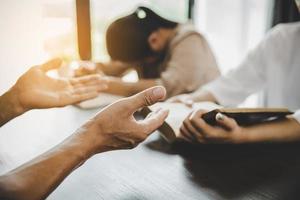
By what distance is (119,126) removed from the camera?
0.68 metres

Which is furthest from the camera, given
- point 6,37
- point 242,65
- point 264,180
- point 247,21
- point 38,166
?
point 247,21

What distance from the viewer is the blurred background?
1246 millimetres

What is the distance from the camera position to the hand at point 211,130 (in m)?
0.89

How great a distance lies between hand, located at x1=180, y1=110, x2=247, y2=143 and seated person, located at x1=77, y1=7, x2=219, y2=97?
37.0 inches

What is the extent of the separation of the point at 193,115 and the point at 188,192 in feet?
0.89

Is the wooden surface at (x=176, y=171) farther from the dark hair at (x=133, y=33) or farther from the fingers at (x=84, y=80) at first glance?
the dark hair at (x=133, y=33)

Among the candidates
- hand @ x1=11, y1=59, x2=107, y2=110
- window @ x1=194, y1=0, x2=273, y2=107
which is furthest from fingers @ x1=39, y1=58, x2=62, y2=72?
window @ x1=194, y1=0, x2=273, y2=107

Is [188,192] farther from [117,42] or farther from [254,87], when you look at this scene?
[117,42]

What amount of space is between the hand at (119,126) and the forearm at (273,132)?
35 centimetres

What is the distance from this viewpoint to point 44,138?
3.42 ft

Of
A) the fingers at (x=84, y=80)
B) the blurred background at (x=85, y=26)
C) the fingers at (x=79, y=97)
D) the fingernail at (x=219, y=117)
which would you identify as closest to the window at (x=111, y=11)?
the blurred background at (x=85, y=26)

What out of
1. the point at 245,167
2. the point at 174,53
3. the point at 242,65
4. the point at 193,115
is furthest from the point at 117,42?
the point at 245,167

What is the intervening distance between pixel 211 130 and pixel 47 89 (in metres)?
0.61

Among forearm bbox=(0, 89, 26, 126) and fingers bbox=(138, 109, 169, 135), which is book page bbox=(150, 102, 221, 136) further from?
forearm bbox=(0, 89, 26, 126)
